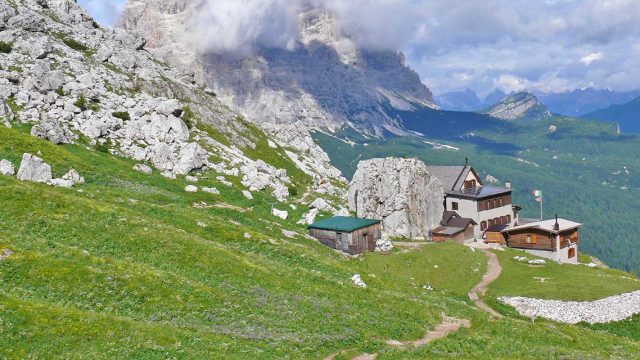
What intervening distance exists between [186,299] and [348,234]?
137ft

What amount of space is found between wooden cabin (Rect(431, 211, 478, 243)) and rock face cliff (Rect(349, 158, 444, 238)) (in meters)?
1.84

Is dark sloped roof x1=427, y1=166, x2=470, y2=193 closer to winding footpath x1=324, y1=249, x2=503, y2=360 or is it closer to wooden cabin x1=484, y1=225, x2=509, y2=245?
wooden cabin x1=484, y1=225, x2=509, y2=245

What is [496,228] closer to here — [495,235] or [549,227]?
[495,235]

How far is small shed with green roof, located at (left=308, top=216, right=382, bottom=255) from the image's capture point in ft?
245

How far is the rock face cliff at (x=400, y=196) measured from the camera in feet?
310

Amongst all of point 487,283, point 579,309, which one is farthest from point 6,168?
point 579,309

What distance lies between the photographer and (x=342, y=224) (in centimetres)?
7725

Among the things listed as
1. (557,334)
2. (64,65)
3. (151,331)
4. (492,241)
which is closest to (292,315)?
(151,331)

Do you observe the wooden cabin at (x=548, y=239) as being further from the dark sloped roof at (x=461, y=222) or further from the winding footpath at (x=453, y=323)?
the winding footpath at (x=453, y=323)

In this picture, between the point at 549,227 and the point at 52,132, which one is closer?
the point at 52,132

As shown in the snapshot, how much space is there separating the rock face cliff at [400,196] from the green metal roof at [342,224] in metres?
16.1

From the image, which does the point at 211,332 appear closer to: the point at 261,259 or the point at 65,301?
the point at 65,301

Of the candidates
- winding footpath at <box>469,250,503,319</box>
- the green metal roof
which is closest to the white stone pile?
winding footpath at <box>469,250,503,319</box>

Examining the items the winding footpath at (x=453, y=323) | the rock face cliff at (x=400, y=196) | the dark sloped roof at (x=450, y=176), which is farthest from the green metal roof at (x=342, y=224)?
the dark sloped roof at (x=450, y=176)
